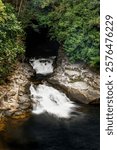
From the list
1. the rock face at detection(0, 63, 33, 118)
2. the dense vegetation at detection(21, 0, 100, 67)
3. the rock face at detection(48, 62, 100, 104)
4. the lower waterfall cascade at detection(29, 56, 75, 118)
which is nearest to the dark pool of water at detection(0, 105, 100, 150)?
the lower waterfall cascade at detection(29, 56, 75, 118)

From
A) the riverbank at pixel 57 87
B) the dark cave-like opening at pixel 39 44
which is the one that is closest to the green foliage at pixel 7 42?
the riverbank at pixel 57 87

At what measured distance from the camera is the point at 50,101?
55.9 ft

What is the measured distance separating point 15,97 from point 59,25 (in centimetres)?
589

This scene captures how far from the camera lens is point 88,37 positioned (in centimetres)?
1847

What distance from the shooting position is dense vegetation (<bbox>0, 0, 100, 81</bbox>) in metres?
17.2

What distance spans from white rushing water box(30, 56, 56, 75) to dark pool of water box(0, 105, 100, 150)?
506 centimetres

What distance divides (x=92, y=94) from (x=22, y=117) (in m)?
4.01

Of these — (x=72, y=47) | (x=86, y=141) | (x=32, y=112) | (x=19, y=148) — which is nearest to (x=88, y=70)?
(x=72, y=47)

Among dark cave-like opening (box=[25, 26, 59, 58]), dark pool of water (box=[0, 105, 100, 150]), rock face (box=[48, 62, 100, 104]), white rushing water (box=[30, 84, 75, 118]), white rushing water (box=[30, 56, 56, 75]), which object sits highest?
dark cave-like opening (box=[25, 26, 59, 58])

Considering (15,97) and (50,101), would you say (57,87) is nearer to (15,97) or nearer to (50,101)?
(50,101)

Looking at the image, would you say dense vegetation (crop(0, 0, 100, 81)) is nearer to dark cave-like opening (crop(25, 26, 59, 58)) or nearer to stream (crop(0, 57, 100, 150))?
dark cave-like opening (crop(25, 26, 59, 58))

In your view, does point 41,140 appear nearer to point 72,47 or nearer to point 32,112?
point 32,112

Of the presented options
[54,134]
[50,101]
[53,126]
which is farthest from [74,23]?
[54,134]

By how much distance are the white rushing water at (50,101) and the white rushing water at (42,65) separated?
7.72 ft
